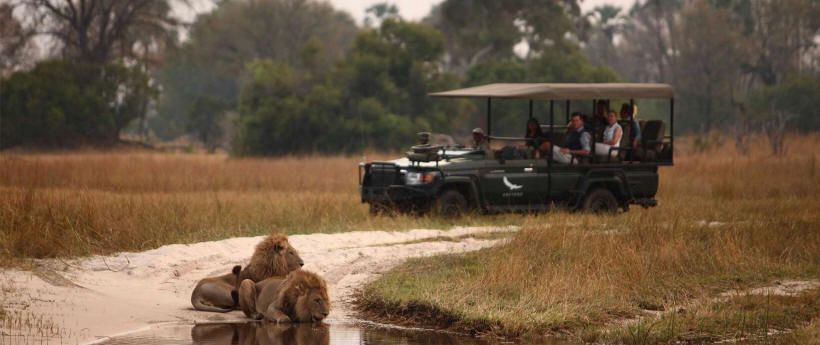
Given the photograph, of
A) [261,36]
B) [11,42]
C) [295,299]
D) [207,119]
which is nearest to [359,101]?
[11,42]

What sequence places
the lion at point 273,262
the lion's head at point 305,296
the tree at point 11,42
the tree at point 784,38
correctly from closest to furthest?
the lion's head at point 305,296
the lion at point 273,262
the tree at point 11,42
the tree at point 784,38

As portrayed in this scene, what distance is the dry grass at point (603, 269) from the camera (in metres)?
9.77

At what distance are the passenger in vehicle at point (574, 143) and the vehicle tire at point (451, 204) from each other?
1.56 meters

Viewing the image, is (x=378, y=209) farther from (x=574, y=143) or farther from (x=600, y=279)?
(x=600, y=279)

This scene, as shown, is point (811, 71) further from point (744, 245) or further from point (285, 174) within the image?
point (744, 245)

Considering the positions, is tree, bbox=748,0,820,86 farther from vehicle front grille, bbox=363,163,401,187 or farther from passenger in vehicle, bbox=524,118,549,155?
vehicle front grille, bbox=363,163,401,187

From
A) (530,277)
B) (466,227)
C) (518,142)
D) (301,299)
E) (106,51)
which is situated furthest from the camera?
(106,51)

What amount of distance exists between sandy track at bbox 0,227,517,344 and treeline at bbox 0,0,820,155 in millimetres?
21520

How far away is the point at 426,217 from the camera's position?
1633cm

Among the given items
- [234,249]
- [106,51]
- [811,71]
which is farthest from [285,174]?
[811,71]

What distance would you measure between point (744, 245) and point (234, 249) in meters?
5.78

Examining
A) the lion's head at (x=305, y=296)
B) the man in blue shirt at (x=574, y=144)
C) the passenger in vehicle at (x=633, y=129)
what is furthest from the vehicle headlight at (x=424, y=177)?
the lion's head at (x=305, y=296)

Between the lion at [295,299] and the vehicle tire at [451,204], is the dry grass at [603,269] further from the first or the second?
the vehicle tire at [451,204]

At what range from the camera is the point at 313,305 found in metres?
9.44
